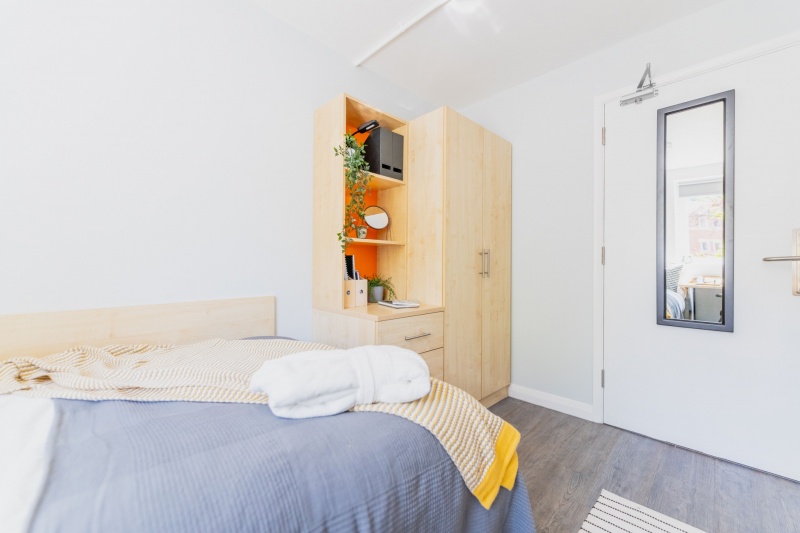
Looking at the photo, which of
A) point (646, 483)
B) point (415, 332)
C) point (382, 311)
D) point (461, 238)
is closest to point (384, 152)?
point (461, 238)

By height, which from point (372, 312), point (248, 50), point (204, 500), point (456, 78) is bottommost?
point (204, 500)

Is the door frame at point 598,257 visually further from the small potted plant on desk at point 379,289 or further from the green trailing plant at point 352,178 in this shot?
the green trailing plant at point 352,178

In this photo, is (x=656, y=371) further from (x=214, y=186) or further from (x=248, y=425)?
(x=214, y=186)

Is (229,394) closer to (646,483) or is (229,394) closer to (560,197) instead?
(646,483)

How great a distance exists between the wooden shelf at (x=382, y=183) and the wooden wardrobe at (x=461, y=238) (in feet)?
0.32

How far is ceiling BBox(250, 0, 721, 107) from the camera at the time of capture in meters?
1.88

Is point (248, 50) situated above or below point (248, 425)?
above

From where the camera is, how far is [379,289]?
223cm

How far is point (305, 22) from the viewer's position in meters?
2.02

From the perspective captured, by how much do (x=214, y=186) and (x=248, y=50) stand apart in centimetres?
79

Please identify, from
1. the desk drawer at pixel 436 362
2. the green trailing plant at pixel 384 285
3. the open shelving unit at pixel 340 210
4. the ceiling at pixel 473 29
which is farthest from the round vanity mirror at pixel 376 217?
the ceiling at pixel 473 29

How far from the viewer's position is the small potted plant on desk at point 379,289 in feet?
7.31

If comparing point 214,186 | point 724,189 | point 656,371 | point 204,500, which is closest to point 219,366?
point 204,500

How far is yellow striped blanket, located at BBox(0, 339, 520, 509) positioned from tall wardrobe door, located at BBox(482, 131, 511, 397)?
1486mm
